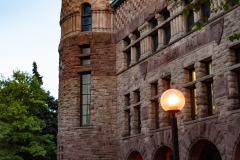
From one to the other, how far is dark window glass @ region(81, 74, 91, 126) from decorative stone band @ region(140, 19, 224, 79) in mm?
4735

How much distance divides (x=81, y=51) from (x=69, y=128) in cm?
496

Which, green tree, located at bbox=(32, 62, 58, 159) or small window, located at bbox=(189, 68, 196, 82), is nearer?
small window, located at bbox=(189, 68, 196, 82)

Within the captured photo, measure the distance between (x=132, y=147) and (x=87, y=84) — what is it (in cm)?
559

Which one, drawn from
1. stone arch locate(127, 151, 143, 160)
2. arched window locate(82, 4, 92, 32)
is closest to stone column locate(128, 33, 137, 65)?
arched window locate(82, 4, 92, 32)

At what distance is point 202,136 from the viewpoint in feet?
55.7

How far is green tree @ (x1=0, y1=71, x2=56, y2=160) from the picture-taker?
31.8 m

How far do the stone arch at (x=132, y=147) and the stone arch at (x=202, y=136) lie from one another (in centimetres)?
355

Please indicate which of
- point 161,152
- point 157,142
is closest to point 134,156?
point 161,152

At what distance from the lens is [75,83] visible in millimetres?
25859

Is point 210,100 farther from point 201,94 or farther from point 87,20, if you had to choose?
point 87,20

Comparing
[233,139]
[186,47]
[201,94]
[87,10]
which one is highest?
[87,10]

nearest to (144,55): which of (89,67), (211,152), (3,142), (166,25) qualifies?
(166,25)

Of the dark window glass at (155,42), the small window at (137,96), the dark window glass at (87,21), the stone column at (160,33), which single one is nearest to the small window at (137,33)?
the dark window glass at (155,42)

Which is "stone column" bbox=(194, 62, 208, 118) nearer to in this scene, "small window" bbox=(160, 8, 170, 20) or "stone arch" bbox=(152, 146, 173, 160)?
"stone arch" bbox=(152, 146, 173, 160)
